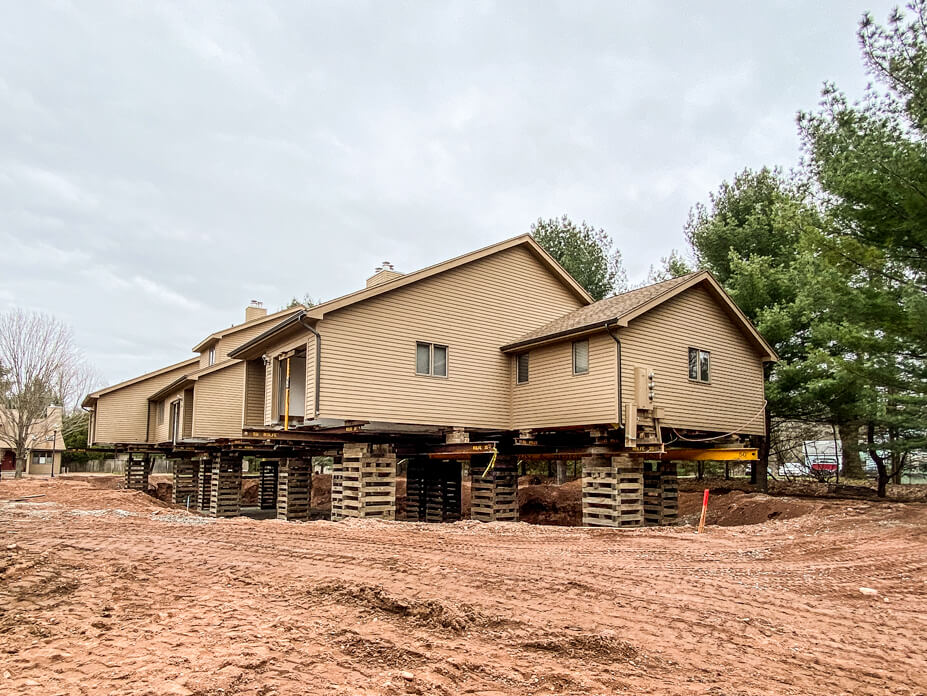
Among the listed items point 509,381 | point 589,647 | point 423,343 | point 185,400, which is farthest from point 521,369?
point 185,400

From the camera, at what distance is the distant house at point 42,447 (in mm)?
45903

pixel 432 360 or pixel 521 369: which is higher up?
pixel 432 360

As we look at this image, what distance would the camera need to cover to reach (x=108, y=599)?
21.5ft

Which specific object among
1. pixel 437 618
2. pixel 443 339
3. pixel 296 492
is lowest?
pixel 296 492

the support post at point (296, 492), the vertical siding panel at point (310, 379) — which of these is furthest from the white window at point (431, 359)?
the support post at point (296, 492)

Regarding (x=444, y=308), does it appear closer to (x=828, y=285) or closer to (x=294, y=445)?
(x=294, y=445)

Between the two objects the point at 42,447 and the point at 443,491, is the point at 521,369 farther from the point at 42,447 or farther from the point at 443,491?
the point at 42,447

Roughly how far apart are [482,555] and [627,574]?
Answer: 2.16 metres

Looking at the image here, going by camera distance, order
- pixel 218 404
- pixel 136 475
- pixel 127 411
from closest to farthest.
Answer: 1. pixel 218 404
2. pixel 127 411
3. pixel 136 475

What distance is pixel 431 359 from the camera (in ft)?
58.5

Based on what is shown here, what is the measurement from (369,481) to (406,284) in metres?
5.28

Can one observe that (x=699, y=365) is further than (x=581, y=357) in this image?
Yes

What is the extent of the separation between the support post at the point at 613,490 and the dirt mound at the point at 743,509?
4.29 metres

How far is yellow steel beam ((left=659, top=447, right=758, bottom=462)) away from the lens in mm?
18109
